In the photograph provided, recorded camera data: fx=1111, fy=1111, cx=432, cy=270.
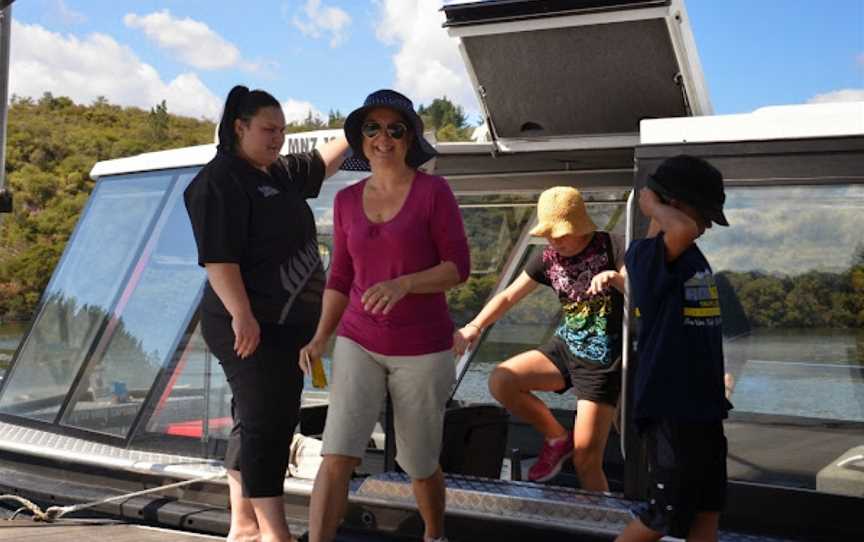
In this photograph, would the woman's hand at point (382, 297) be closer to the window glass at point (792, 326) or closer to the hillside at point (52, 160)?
the window glass at point (792, 326)

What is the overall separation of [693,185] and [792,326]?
871 mm

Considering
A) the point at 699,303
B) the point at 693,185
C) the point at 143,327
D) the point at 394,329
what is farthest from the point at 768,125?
the point at 143,327

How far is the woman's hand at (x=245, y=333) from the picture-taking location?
12.3ft

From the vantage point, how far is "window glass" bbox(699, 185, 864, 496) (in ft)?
12.4

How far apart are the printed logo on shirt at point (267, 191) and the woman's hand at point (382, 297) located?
689mm

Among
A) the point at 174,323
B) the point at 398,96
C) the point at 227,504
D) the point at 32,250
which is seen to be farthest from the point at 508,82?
the point at 32,250

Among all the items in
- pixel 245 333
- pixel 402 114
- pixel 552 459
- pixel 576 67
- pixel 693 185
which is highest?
pixel 576 67

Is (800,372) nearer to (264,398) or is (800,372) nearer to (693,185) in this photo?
(693,185)

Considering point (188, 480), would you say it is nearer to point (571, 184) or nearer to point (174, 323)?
point (174, 323)

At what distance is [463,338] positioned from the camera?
171 inches

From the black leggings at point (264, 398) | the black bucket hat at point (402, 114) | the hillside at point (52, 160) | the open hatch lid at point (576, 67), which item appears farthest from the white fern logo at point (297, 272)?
the hillside at point (52, 160)

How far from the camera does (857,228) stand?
377cm

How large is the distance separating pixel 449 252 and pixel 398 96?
0.59 meters

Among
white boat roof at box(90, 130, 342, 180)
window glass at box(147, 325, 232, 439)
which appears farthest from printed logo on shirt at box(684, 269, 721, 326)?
window glass at box(147, 325, 232, 439)
